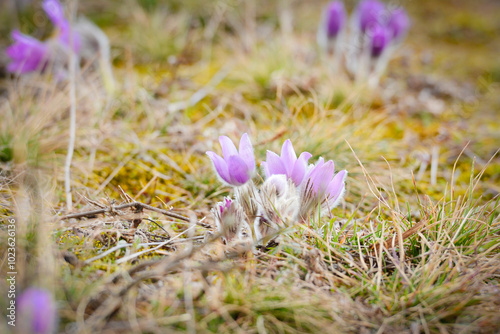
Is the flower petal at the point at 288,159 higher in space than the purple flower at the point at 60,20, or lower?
lower

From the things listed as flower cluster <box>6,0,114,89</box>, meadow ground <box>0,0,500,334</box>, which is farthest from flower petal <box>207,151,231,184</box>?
flower cluster <box>6,0,114,89</box>

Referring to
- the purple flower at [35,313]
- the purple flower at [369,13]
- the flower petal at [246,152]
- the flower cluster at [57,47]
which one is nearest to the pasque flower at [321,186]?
the flower petal at [246,152]

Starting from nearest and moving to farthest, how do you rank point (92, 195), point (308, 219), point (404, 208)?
1. point (308, 219)
2. point (92, 195)
3. point (404, 208)

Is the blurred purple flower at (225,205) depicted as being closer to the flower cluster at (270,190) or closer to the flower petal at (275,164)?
the flower cluster at (270,190)

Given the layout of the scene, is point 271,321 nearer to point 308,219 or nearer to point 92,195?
point 308,219

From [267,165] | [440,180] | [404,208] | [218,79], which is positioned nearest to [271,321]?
[267,165]

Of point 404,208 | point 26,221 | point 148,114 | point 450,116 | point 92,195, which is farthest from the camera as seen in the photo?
point 450,116
